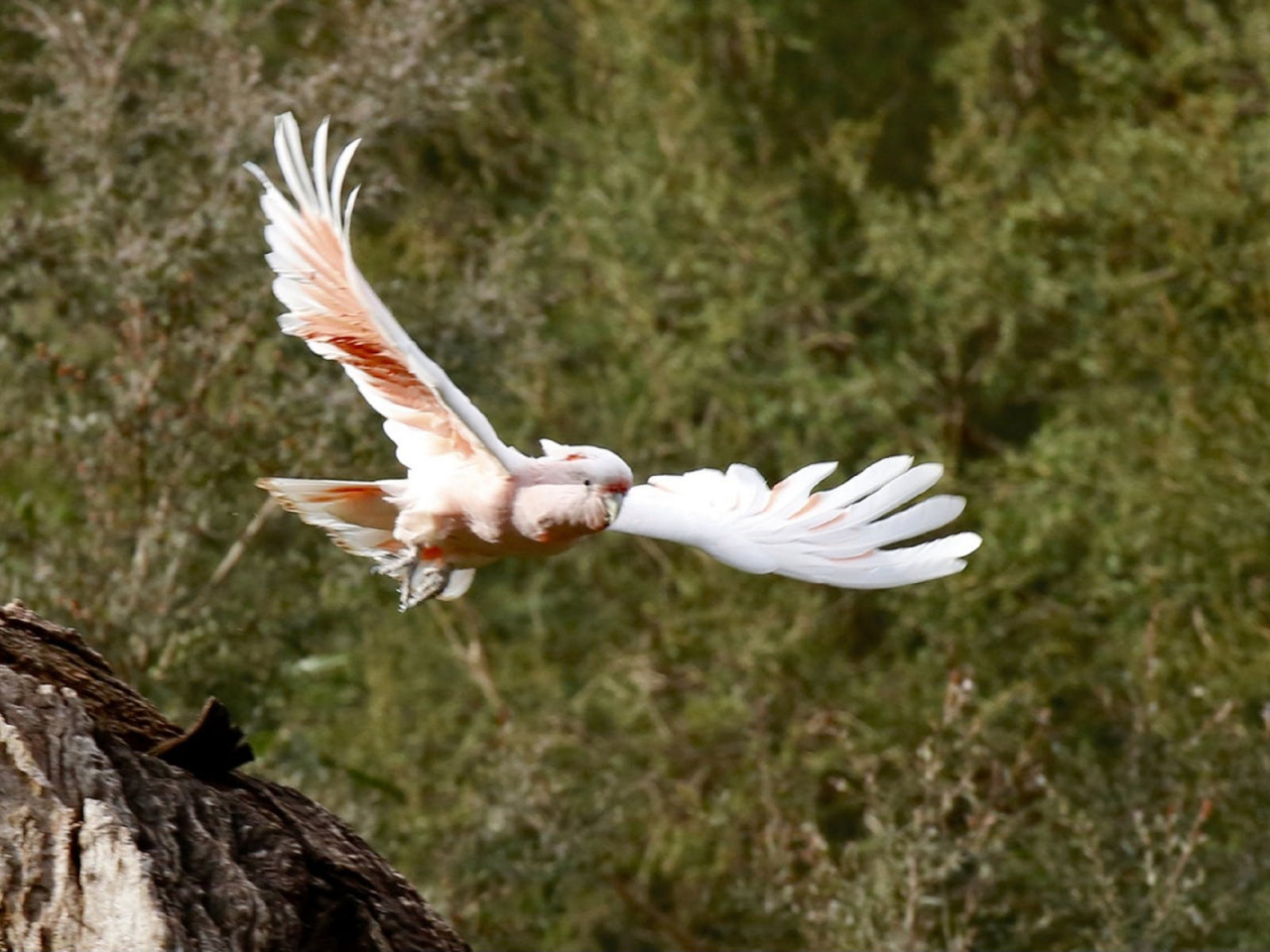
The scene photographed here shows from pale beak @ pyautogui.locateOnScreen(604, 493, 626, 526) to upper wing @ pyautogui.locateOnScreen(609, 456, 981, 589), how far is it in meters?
0.18

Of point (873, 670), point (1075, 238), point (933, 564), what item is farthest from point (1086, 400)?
point (933, 564)

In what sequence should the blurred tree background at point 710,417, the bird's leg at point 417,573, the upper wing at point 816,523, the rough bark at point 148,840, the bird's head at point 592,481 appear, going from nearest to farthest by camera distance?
the rough bark at point 148,840 < the bird's head at point 592,481 < the upper wing at point 816,523 < the bird's leg at point 417,573 < the blurred tree background at point 710,417

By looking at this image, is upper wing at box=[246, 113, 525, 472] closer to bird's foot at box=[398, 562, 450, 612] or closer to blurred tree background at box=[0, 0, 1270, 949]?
bird's foot at box=[398, 562, 450, 612]

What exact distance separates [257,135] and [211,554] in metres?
1.35

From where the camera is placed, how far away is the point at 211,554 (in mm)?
6977

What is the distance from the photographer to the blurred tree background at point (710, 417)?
6.76m

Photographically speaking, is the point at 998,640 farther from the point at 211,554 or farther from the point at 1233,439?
the point at 211,554

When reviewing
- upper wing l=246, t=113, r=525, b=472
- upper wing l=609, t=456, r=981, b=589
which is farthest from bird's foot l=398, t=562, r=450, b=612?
upper wing l=609, t=456, r=981, b=589

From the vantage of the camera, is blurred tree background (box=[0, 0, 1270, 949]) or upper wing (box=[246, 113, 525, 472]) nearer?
upper wing (box=[246, 113, 525, 472])

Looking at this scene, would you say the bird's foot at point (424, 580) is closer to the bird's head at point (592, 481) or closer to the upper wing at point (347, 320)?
the upper wing at point (347, 320)

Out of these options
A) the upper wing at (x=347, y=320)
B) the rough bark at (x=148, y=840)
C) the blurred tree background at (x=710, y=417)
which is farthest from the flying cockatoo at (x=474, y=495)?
the blurred tree background at (x=710, y=417)

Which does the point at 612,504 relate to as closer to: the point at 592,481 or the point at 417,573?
the point at 592,481

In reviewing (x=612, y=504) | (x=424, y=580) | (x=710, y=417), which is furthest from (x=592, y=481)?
(x=710, y=417)

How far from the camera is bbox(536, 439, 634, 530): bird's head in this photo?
11.5 ft
